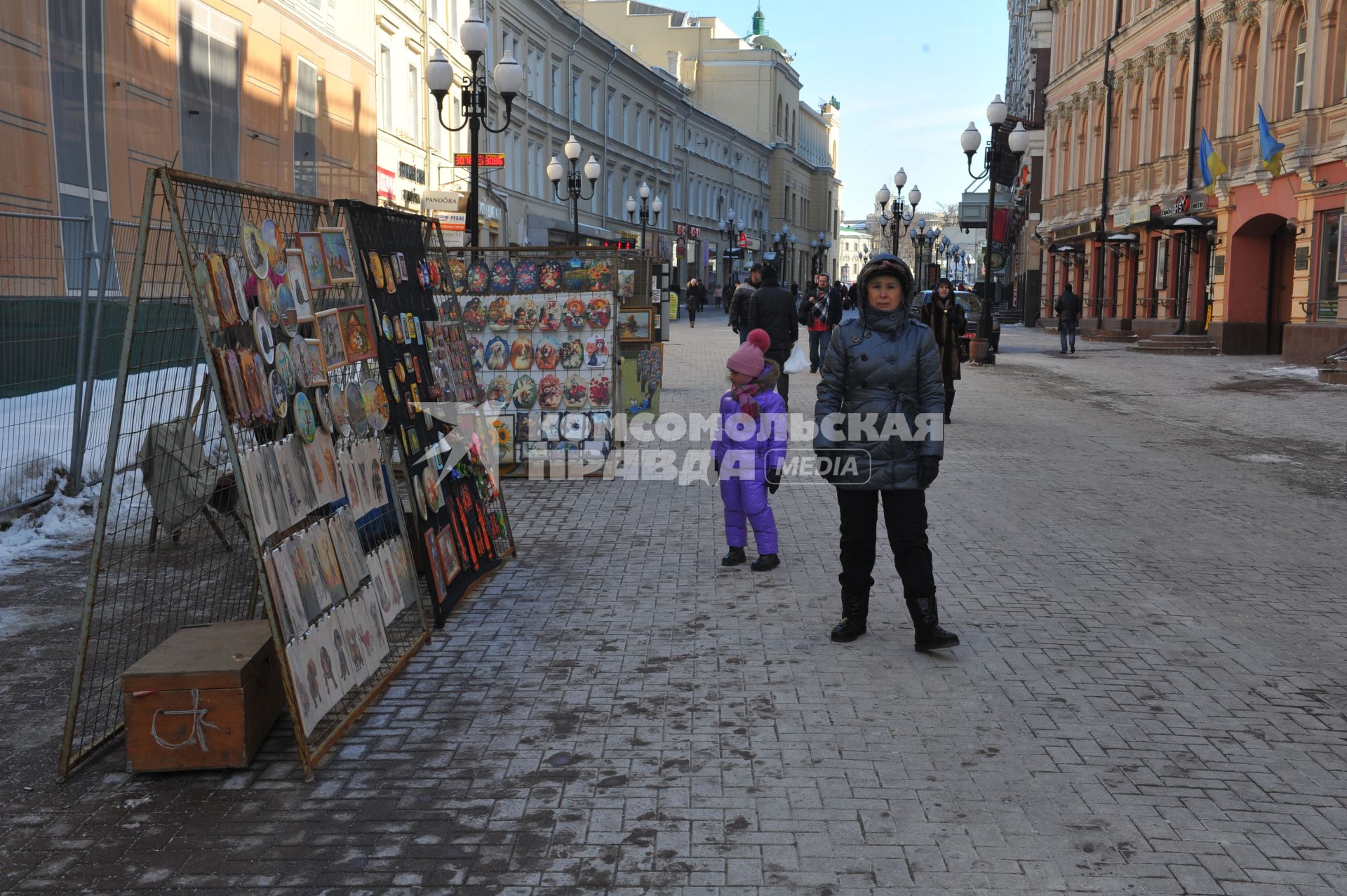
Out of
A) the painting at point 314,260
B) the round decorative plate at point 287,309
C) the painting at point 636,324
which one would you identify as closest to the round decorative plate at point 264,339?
the round decorative plate at point 287,309

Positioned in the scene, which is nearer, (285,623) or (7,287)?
(285,623)

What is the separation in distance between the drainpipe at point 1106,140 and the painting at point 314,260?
36.4m

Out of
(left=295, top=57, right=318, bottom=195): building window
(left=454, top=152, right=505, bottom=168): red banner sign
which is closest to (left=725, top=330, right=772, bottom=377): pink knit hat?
(left=454, top=152, right=505, bottom=168): red banner sign

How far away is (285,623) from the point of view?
4328 mm

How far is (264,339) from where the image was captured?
452 centimetres

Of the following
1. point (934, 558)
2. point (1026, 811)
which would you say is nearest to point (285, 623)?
point (1026, 811)

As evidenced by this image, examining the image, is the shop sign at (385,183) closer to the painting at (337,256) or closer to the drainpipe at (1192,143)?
the drainpipe at (1192,143)

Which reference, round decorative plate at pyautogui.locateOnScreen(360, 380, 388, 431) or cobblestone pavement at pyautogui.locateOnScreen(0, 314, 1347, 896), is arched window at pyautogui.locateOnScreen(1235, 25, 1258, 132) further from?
round decorative plate at pyautogui.locateOnScreen(360, 380, 388, 431)

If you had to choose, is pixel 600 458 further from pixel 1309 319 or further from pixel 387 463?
pixel 1309 319

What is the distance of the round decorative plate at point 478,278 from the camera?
1116cm

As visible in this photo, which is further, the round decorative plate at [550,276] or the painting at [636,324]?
the painting at [636,324]

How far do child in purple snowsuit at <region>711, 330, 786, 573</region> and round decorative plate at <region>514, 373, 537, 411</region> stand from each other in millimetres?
4023

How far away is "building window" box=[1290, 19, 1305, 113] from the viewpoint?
2633 centimetres

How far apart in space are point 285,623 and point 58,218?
5.82 meters
